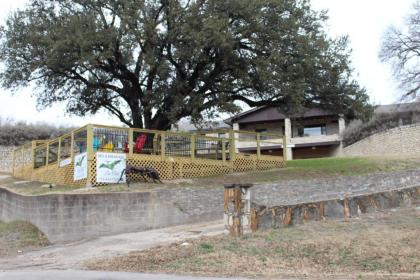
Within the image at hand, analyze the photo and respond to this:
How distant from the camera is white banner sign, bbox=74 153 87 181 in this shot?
58.6 ft

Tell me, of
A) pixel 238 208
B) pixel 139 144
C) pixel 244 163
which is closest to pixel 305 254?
pixel 238 208

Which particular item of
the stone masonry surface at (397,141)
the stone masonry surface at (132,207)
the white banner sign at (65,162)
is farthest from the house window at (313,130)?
the white banner sign at (65,162)

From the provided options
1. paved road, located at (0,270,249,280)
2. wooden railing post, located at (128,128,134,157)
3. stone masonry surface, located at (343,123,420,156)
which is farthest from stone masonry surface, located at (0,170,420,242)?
stone masonry surface, located at (343,123,420,156)

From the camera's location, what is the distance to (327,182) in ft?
67.6

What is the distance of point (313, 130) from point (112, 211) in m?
38.8

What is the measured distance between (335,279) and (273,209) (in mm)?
4348

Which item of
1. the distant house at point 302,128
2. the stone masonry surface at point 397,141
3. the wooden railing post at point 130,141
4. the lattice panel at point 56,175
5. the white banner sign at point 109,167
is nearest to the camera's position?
the white banner sign at point 109,167

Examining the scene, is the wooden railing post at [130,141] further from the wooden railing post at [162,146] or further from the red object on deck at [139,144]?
the wooden railing post at [162,146]

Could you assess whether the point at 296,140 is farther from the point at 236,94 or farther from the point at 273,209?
the point at 273,209

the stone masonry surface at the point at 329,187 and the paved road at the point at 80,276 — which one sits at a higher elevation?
the stone masonry surface at the point at 329,187

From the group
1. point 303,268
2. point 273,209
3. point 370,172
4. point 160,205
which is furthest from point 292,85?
point 303,268

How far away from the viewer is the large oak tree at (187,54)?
1908 centimetres

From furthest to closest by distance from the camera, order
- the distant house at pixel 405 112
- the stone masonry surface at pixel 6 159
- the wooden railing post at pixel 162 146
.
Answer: the distant house at pixel 405 112, the stone masonry surface at pixel 6 159, the wooden railing post at pixel 162 146

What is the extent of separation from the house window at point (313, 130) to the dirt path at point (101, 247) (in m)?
37.0
